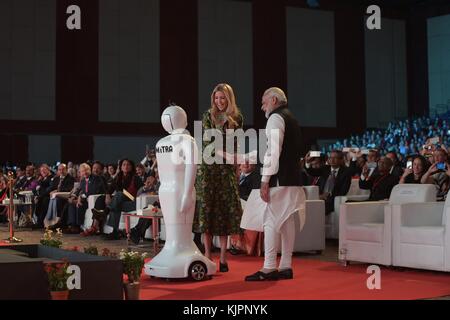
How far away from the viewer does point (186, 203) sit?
5.60 meters

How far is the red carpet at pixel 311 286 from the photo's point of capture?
4.83 m

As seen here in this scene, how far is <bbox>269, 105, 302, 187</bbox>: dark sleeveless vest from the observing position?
548cm

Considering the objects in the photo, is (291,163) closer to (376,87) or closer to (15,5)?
(15,5)

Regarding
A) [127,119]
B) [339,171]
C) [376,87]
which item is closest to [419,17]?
[376,87]

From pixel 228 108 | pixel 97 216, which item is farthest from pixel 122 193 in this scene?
pixel 228 108

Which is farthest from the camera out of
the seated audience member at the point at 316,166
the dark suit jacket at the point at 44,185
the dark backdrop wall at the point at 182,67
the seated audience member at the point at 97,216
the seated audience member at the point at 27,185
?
the dark backdrop wall at the point at 182,67

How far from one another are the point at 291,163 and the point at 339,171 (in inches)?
156

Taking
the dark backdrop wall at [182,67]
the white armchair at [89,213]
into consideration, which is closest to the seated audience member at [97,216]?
the white armchair at [89,213]

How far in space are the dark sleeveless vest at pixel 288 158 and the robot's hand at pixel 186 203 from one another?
614 mm

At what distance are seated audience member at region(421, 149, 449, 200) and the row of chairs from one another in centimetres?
96

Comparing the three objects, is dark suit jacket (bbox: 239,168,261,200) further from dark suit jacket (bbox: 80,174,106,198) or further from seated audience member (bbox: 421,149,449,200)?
dark suit jacket (bbox: 80,174,106,198)

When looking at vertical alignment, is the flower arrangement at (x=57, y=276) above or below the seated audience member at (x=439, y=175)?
below

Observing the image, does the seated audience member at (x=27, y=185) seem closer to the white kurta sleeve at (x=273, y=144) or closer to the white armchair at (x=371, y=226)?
the white armchair at (x=371, y=226)
